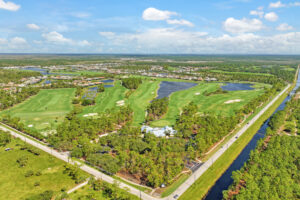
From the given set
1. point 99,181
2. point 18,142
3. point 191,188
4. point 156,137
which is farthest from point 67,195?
point 18,142

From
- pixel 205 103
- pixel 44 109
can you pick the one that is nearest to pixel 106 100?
pixel 44 109

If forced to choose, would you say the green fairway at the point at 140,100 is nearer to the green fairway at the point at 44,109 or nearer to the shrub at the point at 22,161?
the green fairway at the point at 44,109

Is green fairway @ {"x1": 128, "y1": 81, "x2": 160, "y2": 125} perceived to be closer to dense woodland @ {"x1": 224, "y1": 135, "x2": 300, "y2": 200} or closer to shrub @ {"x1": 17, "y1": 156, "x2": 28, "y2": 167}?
shrub @ {"x1": 17, "y1": 156, "x2": 28, "y2": 167}

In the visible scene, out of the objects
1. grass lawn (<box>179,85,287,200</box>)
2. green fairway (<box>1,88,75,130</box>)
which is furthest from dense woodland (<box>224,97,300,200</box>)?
green fairway (<box>1,88,75,130</box>)

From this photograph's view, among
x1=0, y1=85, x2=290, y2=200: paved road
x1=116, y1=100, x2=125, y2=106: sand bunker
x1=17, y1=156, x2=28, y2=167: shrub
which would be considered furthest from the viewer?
x1=116, y1=100, x2=125, y2=106: sand bunker

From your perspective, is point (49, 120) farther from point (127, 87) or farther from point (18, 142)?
point (127, 87)

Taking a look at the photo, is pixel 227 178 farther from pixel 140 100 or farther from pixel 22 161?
pixel 140 100

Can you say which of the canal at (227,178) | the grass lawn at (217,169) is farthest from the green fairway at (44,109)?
the canal at (227,178)
